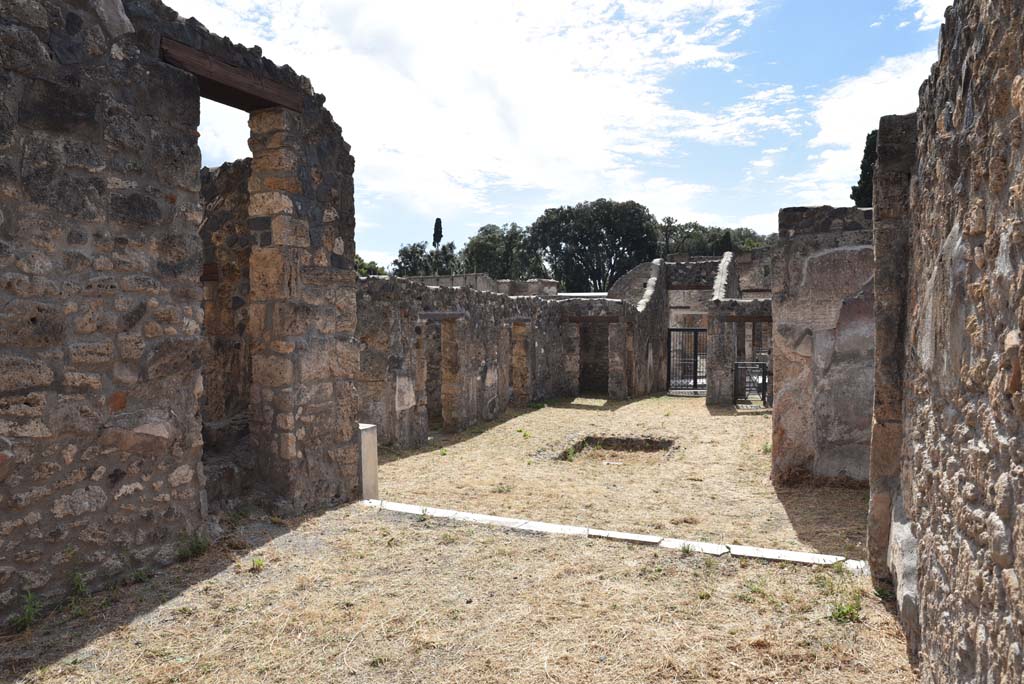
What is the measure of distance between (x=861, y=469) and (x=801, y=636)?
13.1 feet

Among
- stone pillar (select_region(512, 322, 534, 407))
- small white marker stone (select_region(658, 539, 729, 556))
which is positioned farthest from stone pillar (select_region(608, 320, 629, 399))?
small white marker stone (select_region(658, 539, 729, 556))

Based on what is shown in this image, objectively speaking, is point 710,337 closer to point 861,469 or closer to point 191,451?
point 861,469

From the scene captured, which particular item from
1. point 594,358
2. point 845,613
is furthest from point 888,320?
point 594,358

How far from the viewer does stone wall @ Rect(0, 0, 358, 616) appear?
11.5 feet

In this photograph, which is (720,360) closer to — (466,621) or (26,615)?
(466,621)

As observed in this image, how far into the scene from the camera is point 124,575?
157 inches

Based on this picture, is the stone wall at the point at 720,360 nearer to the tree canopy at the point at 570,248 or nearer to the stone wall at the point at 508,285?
the stone wall at the point at 508,285

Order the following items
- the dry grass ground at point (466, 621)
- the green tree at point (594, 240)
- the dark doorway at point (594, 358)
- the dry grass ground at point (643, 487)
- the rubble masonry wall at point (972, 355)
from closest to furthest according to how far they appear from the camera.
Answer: the rubble masonry wall at point (972, 355) < the dry grass ground at point (466, 621) < the dry grass ground at point (643, 487) < the dark doorway at point (594, 358) < the green tree at point (594, 240)

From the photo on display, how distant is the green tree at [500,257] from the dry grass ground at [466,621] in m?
41.5

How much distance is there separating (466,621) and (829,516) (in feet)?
13.0

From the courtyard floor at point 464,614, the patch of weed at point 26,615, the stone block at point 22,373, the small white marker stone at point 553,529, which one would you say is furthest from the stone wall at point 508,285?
the patch of weed at point 26,615

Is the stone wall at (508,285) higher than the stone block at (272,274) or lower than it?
higher

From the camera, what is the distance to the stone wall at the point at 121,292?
138 inches

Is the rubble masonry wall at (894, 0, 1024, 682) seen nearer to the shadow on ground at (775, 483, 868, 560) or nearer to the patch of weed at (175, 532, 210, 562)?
the shadow on ground at (775, 483, 868, 560)
